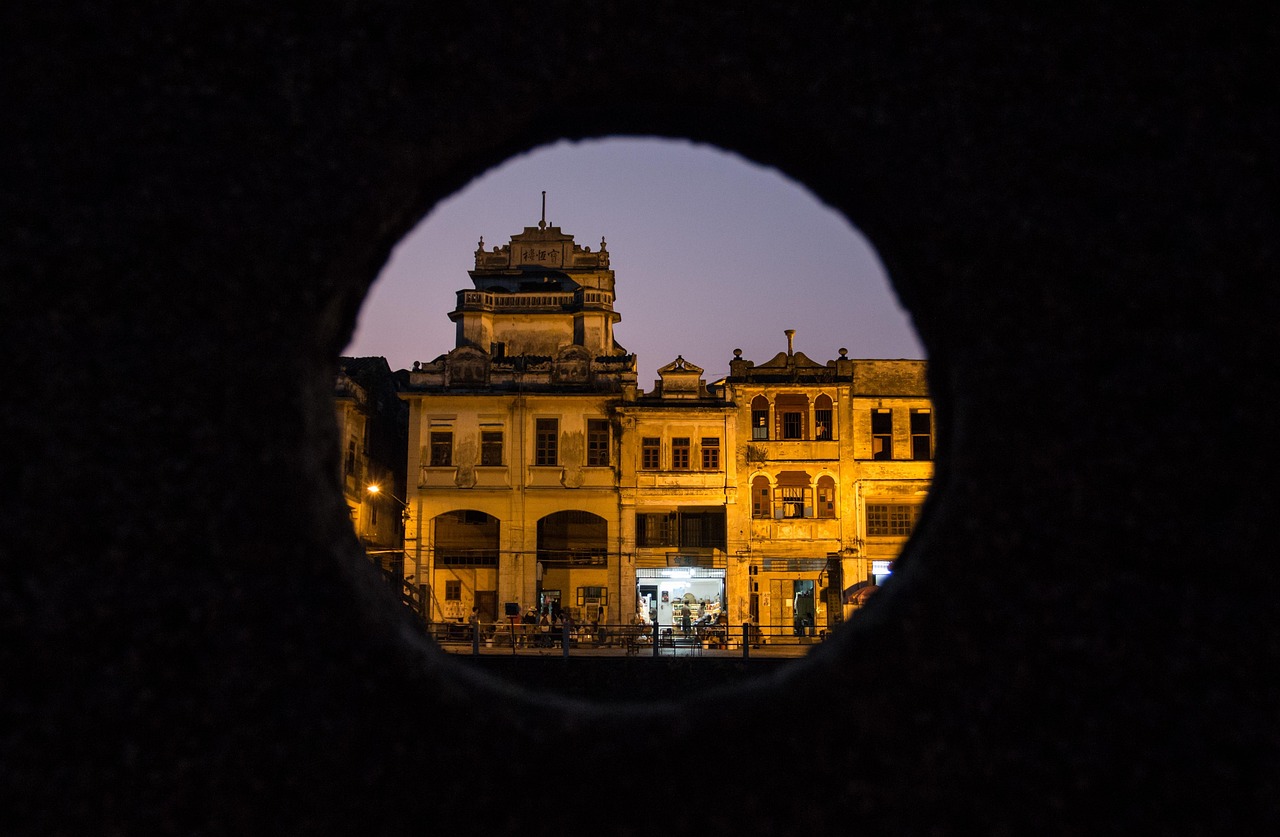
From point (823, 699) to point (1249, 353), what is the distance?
99 centimetres

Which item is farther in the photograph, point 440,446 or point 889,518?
point 440,446

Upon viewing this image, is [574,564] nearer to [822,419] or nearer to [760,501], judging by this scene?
[760,501]

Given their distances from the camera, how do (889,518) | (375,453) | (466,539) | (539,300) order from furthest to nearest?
(539,300)
(375,453)
(466,539)
(889,518)

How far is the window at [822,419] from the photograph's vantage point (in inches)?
1177

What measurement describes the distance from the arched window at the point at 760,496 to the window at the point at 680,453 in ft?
7.36

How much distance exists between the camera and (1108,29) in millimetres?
1825

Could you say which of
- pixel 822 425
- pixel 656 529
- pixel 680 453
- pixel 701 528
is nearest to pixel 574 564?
pixel 656 529

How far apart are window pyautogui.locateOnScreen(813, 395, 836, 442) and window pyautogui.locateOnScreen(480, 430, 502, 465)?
9.99 meters

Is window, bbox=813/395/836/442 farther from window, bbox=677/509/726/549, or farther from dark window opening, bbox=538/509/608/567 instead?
dark window opening, bbox=538/509/608/567

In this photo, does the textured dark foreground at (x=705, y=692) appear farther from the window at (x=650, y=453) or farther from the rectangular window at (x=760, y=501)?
the rectangular window at (x=760, y=501)

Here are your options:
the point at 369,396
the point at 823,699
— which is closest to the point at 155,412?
the point at 823,699

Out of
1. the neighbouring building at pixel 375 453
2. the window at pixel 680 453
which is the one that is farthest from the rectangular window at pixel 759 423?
the neighbouring building at pixel 375 453

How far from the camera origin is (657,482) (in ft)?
97.1

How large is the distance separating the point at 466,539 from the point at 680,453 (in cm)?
739
